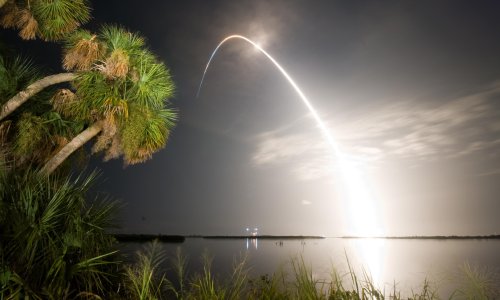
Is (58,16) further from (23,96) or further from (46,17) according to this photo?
(23,96)

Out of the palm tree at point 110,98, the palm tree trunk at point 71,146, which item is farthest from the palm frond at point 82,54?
the palm tree trunk at point 71,146

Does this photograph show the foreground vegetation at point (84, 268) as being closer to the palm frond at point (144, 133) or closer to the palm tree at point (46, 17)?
the palm frond at point (144, 133)

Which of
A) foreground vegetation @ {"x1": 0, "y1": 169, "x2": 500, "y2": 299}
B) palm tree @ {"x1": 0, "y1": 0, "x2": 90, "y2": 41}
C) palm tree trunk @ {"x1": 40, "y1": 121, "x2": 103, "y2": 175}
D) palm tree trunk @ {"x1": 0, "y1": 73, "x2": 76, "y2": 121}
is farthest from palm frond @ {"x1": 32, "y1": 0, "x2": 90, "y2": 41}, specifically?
foreground vegetation @ {"x1": 0, "y1": 169, "x2": 500, "y2": 299}

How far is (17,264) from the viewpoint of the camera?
218 inches

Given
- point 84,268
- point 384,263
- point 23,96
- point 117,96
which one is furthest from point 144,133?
point 384,263

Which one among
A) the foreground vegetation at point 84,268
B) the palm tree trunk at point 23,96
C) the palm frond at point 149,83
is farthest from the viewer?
the palm frond at point 149,83

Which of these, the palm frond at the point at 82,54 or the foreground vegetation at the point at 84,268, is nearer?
the foreground vegetation at the point at 84,268

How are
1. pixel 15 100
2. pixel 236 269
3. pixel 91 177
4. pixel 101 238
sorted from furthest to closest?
pixel 15 100, pixel 91 177, pixel 101 238, pixel 236 269

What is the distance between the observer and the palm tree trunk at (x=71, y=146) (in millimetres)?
10906

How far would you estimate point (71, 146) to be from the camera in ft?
37.7

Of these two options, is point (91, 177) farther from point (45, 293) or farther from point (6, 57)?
point (6, 57)

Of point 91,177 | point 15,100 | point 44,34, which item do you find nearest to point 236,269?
point 91,177

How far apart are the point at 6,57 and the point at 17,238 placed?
1043 centimetres

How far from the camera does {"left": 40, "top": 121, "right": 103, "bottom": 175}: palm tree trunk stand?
35.8ft
